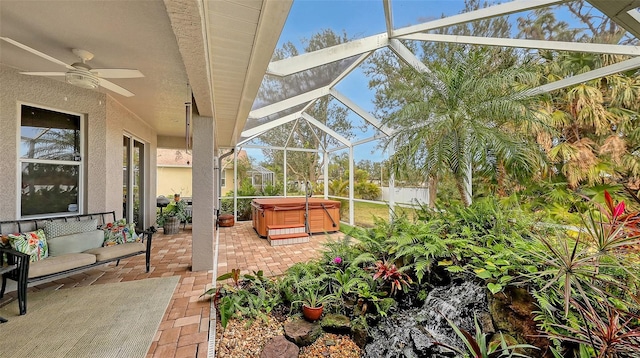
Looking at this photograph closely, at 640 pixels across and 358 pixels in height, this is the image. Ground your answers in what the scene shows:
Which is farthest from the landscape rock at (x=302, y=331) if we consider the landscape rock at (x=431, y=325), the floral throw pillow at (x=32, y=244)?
the floral throw pillow at (x=32, y=244)

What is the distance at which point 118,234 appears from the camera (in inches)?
157

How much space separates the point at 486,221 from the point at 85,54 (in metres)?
4.99

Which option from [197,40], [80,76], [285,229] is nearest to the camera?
[197,40]

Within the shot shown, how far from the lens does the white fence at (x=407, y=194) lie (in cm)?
550

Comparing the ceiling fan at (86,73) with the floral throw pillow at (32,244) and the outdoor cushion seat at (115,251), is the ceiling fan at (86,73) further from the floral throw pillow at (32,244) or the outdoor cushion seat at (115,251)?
the outdoor cushion seat at (115,251)

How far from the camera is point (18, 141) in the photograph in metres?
3.45

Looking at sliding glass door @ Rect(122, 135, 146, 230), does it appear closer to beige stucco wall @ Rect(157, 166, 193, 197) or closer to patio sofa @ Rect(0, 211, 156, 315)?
patio sofa @ Rect(0, 211, 156, 315)

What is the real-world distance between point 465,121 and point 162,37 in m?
3.73

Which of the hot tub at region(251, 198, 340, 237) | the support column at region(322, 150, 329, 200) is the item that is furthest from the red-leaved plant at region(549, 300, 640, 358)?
the support column at region(322, 150, 329, 200)

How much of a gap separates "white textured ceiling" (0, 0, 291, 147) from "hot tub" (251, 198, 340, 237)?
3571 millimetres

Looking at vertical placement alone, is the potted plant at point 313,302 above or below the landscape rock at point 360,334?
above

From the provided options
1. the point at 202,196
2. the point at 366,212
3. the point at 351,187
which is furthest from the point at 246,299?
the point at 351,187

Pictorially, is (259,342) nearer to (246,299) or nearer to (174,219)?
(246,299)

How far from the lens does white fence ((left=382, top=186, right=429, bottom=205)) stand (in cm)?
550
